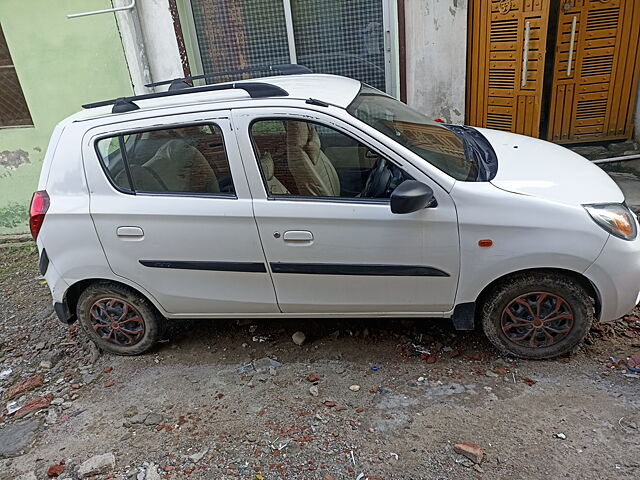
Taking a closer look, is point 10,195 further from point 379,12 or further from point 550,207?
point 550,207

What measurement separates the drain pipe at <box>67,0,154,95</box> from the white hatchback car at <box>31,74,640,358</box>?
275cm

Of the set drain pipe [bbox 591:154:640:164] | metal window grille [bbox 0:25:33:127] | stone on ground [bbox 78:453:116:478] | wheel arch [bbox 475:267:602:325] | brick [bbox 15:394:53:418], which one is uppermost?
metal window grille [bbox 0:25:33:127]

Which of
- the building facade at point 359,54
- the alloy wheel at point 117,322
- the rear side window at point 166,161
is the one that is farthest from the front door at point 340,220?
the building facade at point 359,54

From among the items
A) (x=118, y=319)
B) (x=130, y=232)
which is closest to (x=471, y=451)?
(x=130, y=232)

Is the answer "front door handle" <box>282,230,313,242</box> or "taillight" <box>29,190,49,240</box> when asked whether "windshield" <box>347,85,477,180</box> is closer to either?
"front door handle" <box>282,230,313,242</box>

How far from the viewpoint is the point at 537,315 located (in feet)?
10.1

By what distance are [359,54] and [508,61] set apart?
1.71 meters

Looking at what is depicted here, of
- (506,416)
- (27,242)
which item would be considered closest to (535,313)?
(506,416)

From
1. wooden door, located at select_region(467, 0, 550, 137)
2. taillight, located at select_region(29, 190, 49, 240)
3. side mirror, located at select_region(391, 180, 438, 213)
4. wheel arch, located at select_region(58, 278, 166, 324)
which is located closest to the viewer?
side mirror, located at select_region(391, 180, 438, 213)

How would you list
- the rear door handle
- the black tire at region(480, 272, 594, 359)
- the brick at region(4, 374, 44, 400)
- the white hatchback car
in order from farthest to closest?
the brick at region(4, 374, 44, 400) < the rear door handle < the black tire at region(480, 272, 594, 359) < the white hatchback car

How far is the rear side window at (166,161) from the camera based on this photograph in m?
3.13

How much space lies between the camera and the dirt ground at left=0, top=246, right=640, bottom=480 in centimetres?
263

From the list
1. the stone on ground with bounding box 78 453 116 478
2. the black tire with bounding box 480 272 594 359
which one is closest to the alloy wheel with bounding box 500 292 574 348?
the black tire with bounding box 480 272 594 359

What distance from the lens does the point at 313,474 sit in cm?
261
